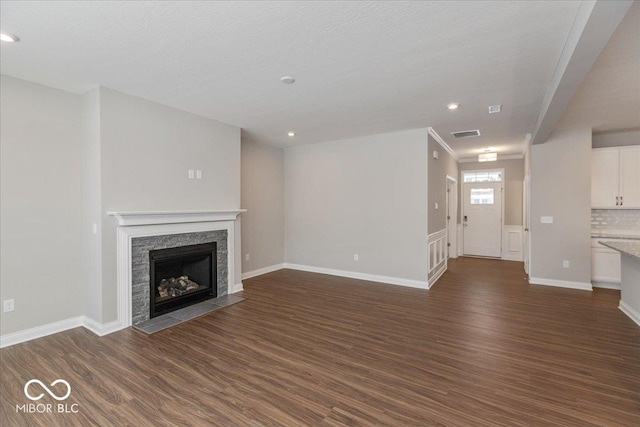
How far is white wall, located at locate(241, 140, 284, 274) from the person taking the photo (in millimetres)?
5699

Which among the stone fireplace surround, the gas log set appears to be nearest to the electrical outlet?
the stone fireplace surround

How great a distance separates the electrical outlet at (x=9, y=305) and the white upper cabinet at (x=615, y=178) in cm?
830

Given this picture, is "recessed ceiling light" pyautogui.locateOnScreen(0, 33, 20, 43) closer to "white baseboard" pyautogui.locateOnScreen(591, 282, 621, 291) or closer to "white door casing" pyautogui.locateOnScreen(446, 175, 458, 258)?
"white door casing" pyautogui.locateOnScreen(446, 175, 458, 258)

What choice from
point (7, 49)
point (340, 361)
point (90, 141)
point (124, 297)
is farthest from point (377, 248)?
point (7, 49)

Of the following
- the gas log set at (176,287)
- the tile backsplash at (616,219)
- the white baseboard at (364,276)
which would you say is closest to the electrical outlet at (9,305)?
the gas log set at (176,287)

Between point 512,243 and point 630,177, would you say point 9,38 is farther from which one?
point 512,243

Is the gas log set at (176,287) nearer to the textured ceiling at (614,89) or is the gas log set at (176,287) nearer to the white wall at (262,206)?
the white wall at (262,206)

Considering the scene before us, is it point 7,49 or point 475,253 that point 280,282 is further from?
point 475,253

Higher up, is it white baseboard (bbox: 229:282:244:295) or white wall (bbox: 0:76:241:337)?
white wall (bbox: 0:76:241:337)

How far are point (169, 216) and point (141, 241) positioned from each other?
1.40 ft

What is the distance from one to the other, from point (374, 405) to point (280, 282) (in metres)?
3.52

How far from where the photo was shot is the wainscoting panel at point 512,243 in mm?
7504

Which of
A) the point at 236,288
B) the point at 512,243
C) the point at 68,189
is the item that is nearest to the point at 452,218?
the point at 512,243

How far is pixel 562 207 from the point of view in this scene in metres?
5.08
